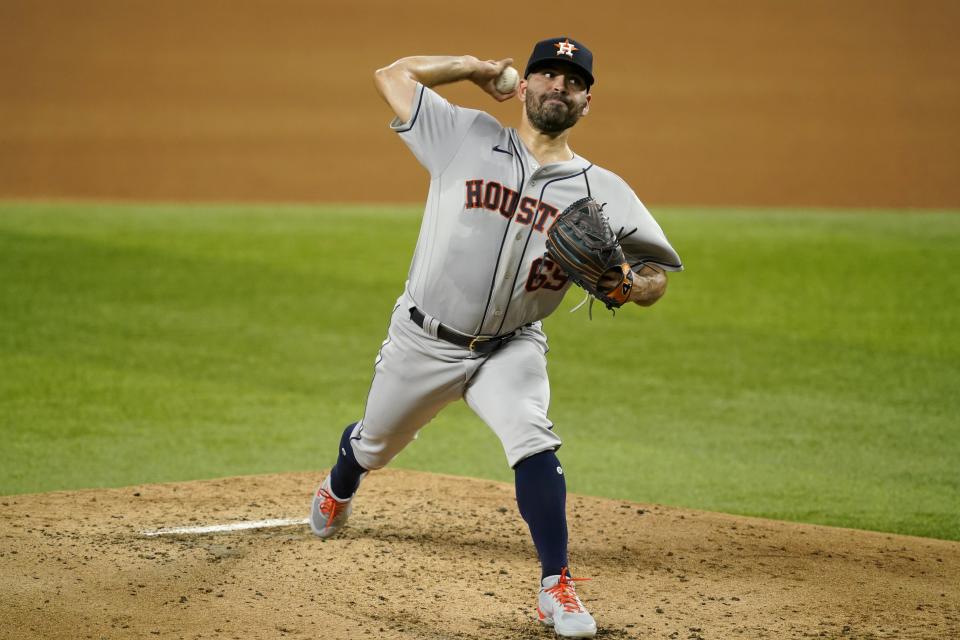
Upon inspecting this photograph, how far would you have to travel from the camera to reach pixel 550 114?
3869mm

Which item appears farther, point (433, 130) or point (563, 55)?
point (433, 130)

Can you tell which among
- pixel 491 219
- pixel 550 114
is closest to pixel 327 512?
pixel 491 219

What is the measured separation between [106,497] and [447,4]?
49.6ft

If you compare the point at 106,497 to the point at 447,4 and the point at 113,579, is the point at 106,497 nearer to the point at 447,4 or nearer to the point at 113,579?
the point at 113,579

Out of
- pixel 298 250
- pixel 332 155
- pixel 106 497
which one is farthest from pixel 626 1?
pixel 106 497

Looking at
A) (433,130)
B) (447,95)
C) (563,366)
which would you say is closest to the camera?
(433,130)

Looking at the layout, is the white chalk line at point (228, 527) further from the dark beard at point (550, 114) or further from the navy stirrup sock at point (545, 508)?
the dark beard at point (550, 114)

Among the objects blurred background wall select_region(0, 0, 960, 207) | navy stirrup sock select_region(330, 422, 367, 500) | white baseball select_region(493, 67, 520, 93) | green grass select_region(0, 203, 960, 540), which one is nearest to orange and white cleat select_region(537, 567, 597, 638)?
navy stirrup sock select_region(330, 422, 367, 500)

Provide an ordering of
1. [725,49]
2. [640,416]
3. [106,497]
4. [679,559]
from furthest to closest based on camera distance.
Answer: [725,49] → [640,416] → [106,497] → [679,559]

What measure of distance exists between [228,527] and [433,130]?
1.79 metres

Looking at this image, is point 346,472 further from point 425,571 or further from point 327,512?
point 425,571

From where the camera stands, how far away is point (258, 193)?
1564 cm

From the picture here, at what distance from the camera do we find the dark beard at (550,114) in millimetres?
3863

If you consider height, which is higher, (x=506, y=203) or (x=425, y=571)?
(x=506, y=203)
